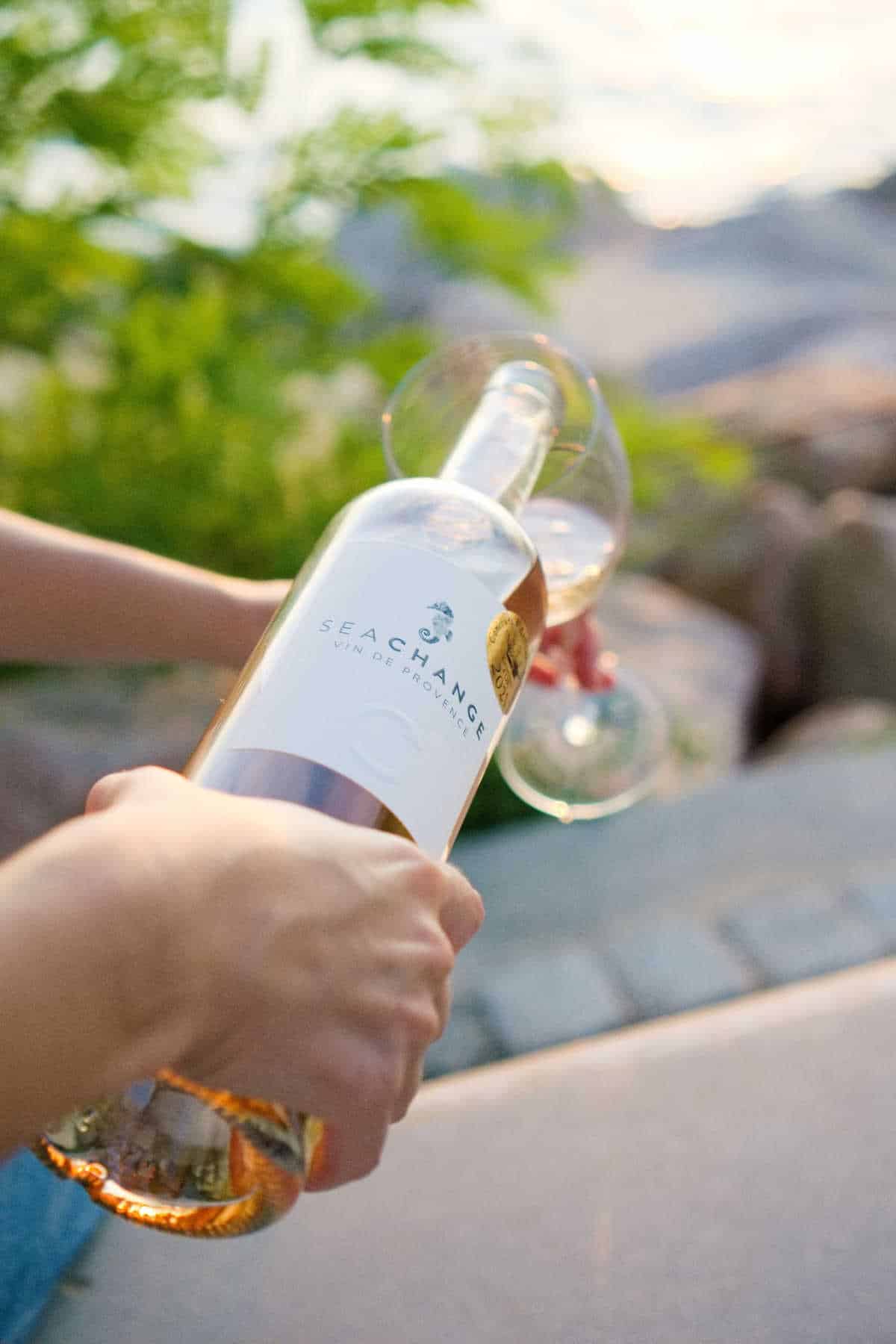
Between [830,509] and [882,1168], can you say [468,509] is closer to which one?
[882,1168]

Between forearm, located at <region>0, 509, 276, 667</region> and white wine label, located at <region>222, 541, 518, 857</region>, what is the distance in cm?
21

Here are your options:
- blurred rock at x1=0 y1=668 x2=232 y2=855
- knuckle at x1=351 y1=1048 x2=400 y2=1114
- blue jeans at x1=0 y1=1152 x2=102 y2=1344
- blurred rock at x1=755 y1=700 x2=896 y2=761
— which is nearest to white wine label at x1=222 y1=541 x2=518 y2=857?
knuckle at x1=351 y1=1048 x2=400 y2=1114

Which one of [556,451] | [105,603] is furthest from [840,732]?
[105,603]

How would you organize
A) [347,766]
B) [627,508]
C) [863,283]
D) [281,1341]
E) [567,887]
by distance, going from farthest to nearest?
[863,283]
[567,887]
[627,508]
[281,1341]
[347,766]

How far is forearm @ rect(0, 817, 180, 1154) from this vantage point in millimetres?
322

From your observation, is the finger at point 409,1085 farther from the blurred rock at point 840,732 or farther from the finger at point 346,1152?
the blurred rock at point 840,732

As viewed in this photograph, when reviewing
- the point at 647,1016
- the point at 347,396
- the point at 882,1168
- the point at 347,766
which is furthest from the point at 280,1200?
the point at 347,396

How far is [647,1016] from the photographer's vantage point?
3.36 ft

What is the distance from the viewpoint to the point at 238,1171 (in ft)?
1.41

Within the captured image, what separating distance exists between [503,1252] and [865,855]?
0.80m

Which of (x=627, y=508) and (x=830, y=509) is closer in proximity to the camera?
(x=627, y=508)

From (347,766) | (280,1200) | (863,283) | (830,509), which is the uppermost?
(347,766)

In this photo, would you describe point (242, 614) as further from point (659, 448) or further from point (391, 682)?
point (659, 448)

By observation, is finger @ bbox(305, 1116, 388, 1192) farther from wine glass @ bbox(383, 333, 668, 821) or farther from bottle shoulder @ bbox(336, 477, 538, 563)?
wine glass @ bbox(383, 333, 668, 821)
